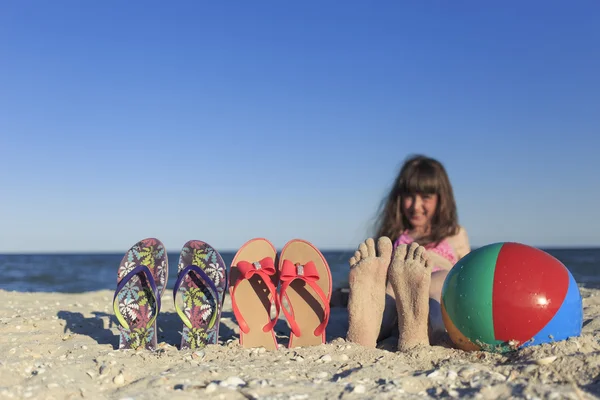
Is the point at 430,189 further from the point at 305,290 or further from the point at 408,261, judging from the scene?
the point at 305,290

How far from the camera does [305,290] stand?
344 cm

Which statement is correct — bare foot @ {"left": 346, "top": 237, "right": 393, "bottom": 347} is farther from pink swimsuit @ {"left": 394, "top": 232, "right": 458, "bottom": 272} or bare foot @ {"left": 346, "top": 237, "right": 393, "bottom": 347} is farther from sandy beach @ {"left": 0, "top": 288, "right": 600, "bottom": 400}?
pink swimsuit @ {"left": 394, "top": 232, "right": 458, "bottom": 272}

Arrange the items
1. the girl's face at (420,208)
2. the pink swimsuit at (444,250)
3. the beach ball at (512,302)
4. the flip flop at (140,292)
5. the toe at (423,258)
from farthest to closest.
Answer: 1. the girl's face at (420,208)
2. the pink swimsuit at (444,250)
3. the flip flop at (140,292)
4. the toe at (423,258)
5. the beach ball at (512,302)

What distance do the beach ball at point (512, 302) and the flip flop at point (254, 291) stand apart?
3.79ft

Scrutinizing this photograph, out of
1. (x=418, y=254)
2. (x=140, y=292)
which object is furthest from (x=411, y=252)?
(x=140, y=292)

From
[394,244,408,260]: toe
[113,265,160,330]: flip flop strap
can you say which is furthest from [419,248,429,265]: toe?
[113,265,160,330]: flip flop strap

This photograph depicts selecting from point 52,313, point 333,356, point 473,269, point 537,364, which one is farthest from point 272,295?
point 52,313

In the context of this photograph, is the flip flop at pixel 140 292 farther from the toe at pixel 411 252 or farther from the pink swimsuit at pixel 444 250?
the pink swimsuit at pixel 444 250

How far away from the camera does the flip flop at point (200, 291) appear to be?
10.6 feet

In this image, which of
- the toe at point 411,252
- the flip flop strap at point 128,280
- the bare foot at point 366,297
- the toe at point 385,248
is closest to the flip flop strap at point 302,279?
the bare foot at point 366,297

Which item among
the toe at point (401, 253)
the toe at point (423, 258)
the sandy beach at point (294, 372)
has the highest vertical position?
the toe at point (401, 253)

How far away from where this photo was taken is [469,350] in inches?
108

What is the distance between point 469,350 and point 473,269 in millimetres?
455

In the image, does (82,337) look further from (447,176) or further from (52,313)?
(447,176)
